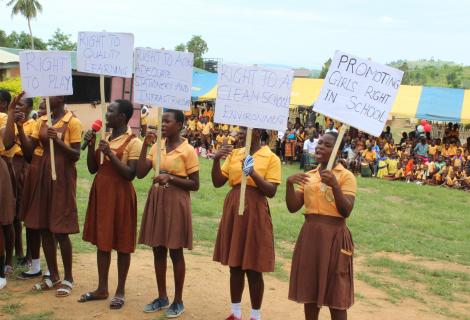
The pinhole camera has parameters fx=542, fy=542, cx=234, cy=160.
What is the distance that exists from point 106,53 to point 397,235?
22.5 ft

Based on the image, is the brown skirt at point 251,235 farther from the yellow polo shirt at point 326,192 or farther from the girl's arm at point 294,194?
the yellow polo shirt at point 326,192

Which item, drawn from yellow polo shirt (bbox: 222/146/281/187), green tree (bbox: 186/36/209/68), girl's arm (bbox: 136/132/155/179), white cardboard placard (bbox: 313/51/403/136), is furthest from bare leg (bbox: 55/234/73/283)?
green tree (bbox: 186/36/209/68)

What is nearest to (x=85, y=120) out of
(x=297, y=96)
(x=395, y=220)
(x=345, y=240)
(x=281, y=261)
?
(x=297, y=96)

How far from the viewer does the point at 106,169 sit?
5.20 metres

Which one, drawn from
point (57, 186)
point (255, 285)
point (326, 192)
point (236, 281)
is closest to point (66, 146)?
point (57, 186)

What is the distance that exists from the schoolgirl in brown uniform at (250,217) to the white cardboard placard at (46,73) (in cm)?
178

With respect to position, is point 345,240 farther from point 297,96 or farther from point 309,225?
point 297,96

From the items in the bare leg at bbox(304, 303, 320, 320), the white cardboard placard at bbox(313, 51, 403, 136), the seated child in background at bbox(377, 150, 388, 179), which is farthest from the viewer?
the seated child in background at bbox(377, 150, 388, 179)

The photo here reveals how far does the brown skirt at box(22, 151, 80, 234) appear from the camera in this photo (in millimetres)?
5410

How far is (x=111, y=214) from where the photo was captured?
5.21 m

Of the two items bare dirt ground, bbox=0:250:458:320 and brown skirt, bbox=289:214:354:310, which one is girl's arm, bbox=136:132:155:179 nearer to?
bare dirt ground, bbox=0:250:458:320

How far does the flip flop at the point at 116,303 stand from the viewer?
17.4ft

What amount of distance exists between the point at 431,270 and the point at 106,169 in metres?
5.15

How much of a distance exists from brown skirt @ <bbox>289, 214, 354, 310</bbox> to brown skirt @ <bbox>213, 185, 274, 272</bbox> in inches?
18.6
